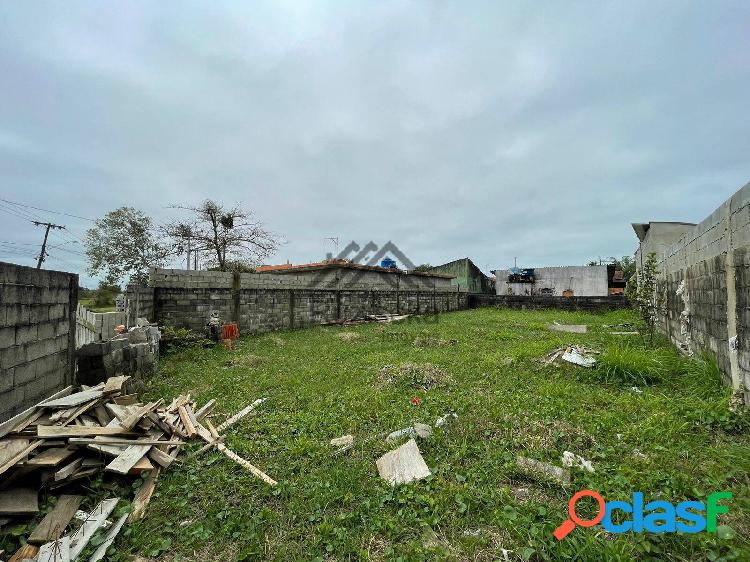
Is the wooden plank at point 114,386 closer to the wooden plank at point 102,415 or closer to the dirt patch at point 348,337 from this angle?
the wooden plank at point 102,415

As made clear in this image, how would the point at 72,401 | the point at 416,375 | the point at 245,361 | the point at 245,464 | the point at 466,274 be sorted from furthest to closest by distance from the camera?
the point at 466,274 → the point at 245,361 → the point at 416,375 → the point at 72,401 → the point at 245,464

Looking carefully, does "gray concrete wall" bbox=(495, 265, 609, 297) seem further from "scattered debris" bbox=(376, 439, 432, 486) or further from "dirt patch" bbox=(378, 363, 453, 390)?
"scattered debris" bbox=(376, 439, 432, 486)

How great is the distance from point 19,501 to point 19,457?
28 centimetres

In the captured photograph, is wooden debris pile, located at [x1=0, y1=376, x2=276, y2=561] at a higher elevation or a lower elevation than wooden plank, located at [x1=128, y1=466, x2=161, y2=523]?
higher

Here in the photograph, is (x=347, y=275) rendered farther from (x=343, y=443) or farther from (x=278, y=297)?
(x=343, y=443)

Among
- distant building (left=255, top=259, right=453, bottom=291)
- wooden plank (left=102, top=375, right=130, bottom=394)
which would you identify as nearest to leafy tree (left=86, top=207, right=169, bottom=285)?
distant building (left=255, top=259, right=453, bottom=291)

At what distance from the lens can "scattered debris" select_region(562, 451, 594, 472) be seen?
98.7 inches

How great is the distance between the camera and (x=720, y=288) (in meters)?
3.71

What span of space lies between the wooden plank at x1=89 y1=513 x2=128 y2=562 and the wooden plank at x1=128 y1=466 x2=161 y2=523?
6cm

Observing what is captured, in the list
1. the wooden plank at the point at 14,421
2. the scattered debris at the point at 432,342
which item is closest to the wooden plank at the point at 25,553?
the wooden plank at the point at 14,421

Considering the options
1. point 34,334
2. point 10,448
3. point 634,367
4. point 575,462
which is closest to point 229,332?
point 34,334

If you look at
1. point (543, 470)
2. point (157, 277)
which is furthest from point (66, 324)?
point (543, 470)

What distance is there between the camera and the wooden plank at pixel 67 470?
7.55 ft

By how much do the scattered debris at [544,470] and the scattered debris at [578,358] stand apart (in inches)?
122
